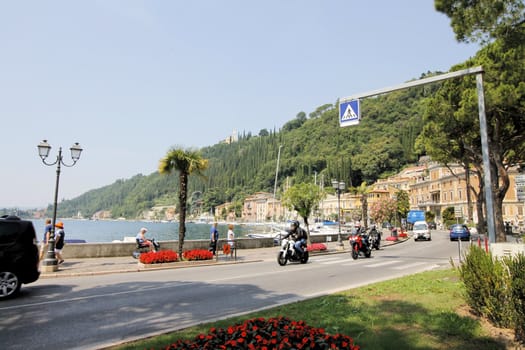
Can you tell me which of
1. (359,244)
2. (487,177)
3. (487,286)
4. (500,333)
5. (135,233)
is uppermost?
(487,177)

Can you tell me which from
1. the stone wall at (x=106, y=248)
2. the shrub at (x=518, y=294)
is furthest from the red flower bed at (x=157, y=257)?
the shrub at (x=518, y=294)

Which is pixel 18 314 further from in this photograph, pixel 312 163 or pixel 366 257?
pixel 312 163

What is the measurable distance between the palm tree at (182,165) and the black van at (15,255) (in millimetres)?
8192

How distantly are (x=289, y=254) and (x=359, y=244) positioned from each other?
15.2ft

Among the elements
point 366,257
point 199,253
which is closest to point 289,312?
point 199,253

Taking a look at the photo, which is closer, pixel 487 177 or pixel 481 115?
pixel 487 177

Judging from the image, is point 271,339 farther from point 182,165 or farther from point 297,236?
point 182,165

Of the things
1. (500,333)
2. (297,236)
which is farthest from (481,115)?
(297,236)

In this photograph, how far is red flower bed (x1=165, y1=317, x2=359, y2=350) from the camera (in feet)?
11.3

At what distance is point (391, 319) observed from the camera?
5.83 meters

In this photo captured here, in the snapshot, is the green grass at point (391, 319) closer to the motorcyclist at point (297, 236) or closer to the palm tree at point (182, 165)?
the motorcyclist at point (297, 236)

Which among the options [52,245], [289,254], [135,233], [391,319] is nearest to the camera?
[391,319]

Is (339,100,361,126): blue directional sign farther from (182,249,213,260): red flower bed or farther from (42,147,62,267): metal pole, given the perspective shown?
(42,147,62,267): metal pole

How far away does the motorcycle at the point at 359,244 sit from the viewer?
18.2 m
